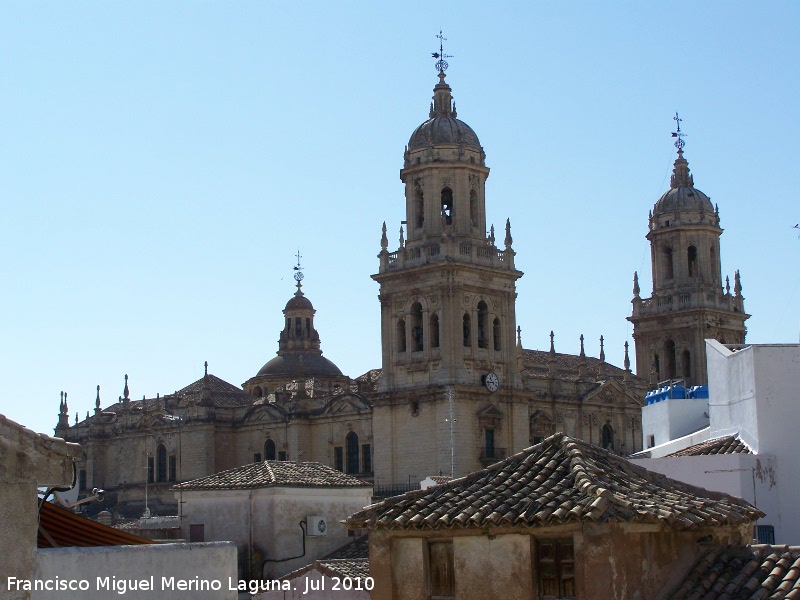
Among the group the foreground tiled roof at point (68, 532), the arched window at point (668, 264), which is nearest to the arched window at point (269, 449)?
the arched window at point (668, 264)

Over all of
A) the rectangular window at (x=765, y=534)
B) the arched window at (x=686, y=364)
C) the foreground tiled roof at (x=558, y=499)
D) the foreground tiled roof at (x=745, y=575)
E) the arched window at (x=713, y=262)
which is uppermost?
the arched window at (x=713, y=262)

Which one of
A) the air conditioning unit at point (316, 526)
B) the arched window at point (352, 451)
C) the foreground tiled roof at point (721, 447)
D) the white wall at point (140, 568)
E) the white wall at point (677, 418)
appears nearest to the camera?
the white wall at point (140, 568)

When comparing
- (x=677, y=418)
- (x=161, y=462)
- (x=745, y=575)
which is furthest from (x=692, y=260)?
(x=745, y=575)

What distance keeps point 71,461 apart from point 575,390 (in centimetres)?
5041

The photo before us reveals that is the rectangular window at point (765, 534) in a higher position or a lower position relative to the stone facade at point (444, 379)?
lower

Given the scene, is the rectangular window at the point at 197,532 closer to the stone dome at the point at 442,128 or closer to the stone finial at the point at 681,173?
the stone dome at the point at 442,128

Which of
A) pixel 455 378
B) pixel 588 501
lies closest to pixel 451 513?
pixel 588 501

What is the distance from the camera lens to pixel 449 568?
14.4 m

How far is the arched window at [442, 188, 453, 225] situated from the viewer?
5469 cm

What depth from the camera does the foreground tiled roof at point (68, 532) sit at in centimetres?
1176

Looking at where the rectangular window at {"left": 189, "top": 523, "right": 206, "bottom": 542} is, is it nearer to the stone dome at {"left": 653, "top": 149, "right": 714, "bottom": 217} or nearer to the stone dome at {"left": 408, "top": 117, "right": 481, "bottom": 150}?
the stone dome at {"left": 408, "top": 117, "right": 481, "bottom": 150}

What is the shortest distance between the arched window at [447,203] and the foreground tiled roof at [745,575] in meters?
41.0

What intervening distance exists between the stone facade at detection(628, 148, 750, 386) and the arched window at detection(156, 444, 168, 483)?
24.2 m

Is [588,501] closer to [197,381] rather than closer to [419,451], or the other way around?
[419,451]
